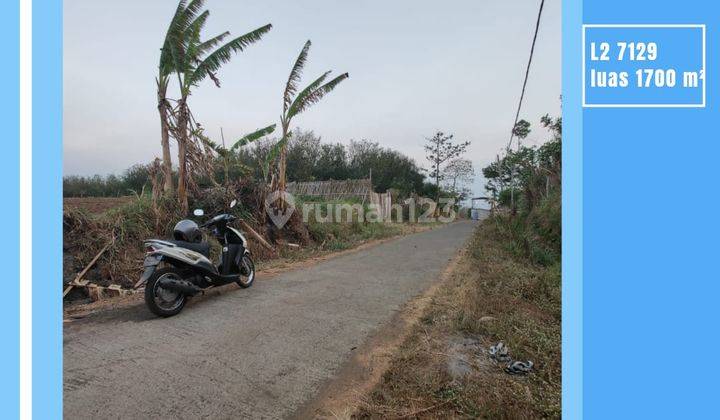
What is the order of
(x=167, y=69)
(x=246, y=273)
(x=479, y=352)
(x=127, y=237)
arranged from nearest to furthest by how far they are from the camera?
(x=479, y=352)
(x=246, y=273)
(x=127, y=237)
(x=167, y=69)

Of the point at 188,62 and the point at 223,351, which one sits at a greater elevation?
the point at 188,62

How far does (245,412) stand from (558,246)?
25.0 ft

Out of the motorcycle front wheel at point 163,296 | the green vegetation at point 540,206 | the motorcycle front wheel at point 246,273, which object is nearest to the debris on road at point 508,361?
the motorcycle front wheel at point 163,296

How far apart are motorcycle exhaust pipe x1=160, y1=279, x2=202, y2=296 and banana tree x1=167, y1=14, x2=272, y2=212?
3521 millimetres

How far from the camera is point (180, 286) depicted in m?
3.40

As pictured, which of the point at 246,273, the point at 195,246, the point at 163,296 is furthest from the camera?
the point at 246,273

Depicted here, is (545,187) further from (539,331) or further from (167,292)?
(167,292)

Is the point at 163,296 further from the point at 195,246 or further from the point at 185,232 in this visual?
the point at 185,232

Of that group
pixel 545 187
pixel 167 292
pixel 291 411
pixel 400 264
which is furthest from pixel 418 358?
pixel 545 187

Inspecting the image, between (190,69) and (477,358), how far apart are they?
272 inches

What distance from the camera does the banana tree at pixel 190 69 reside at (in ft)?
20.2

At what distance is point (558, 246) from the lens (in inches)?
290

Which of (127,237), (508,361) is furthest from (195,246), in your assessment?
(508,361)

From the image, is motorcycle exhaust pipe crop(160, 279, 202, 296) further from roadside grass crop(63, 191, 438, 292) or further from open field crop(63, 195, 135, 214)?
open field crop(63, 195, 135, 214)
